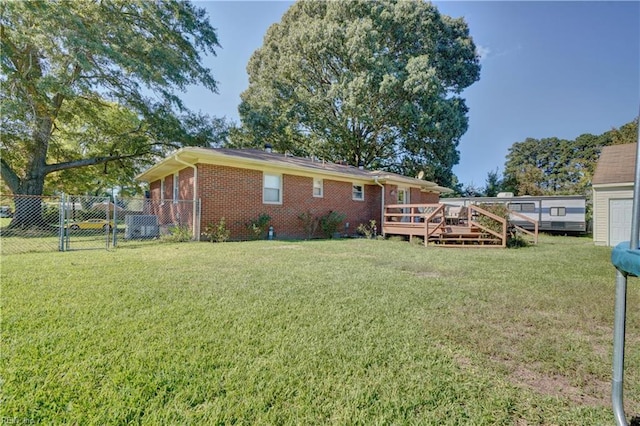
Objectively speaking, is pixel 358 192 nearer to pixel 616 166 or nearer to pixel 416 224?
pixel 416 224

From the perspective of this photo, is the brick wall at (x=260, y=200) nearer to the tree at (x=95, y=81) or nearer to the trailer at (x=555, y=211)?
the tree at (x=95, y=81)

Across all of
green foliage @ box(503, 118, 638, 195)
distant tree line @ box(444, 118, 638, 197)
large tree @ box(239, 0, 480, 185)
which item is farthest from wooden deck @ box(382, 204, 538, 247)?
green foliage @ box(503, 118, 638, 195)

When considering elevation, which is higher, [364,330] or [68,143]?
[68,143]

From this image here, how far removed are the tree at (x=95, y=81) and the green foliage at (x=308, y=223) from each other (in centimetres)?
814

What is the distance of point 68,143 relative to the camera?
16.7m

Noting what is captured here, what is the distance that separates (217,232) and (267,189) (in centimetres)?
258

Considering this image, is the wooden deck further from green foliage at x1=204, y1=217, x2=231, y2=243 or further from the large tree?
the large tree

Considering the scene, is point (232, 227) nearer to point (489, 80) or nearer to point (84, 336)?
point (84, 336)

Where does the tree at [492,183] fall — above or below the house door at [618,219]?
above

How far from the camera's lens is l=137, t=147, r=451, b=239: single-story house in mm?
9820

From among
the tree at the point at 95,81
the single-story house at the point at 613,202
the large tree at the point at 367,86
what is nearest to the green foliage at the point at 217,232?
the tree at the point at 95,81

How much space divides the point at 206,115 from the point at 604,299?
1753 cm

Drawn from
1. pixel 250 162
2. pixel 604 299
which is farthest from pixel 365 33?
pixel 604 299

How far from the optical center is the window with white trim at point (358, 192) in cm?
1424
